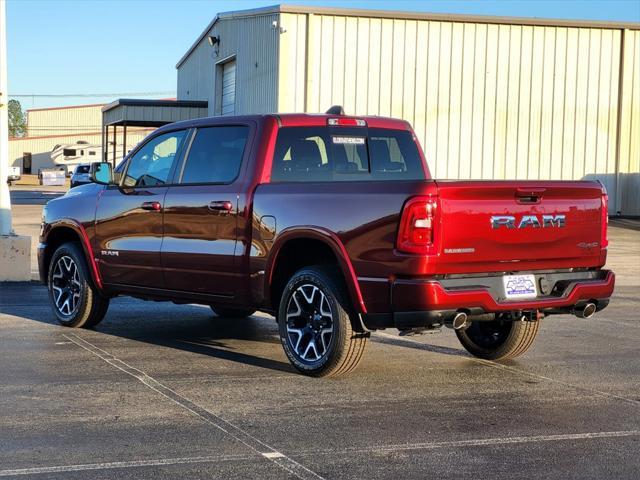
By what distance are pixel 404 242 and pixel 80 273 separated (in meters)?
4.01

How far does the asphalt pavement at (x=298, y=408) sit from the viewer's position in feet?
16.3

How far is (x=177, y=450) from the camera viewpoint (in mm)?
5176

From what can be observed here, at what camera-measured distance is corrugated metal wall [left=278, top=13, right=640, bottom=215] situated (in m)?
28.4

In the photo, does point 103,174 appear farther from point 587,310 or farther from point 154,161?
point 587,310

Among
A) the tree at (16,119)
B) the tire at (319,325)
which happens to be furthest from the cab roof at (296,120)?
the tree at (16,119)

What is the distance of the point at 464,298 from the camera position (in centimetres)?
659

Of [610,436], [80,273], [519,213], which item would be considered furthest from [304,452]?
[80,273]

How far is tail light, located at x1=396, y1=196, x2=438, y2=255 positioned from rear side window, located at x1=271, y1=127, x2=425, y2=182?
1571 millimetres

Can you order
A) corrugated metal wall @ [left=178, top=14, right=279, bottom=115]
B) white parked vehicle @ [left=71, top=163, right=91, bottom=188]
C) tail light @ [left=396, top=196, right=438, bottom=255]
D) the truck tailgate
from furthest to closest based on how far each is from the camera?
white parked vehicle @ [left=71, top=163, right=91, bottom=188]
corrugated metal wall @ [left=178, top=14, right=279, bottom=115]
the truck tailgate
tail light @ [left=396, top=196, right=438, bottom=255]

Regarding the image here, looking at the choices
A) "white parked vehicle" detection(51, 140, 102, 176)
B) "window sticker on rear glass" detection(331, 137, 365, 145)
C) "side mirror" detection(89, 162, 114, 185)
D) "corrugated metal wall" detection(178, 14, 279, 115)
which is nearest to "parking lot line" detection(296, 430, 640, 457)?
"window sticker on rear glass" detection(331, 137, 365, 145)

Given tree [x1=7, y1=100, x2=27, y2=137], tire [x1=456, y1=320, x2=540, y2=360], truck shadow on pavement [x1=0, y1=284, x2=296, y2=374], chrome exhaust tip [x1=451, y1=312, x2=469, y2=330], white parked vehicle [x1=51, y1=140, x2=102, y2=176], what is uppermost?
tree [x1=7, y1=100, x2=27, y2=137]

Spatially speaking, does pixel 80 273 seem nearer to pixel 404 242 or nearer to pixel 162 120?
pixel 404 242

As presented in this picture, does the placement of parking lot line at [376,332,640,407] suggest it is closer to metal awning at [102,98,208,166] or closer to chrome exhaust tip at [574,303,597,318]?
chrome exhaust tip at [574,303,597,318]

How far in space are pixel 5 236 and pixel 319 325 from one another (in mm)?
7449
